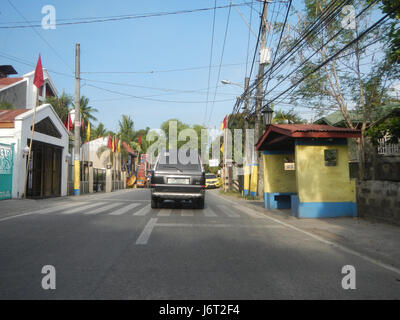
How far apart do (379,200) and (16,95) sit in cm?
3361

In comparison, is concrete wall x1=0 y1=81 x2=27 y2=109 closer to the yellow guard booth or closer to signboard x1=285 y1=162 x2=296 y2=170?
signboard x1=285 y1=162 x2=296 y2=170

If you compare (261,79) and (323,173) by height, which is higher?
(261,79)

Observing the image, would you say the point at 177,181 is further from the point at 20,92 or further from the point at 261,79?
the point at 20,92

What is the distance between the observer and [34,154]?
683 inches

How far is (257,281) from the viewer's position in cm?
369

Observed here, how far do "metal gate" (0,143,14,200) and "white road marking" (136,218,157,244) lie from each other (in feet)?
29.5

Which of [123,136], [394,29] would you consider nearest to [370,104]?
[394,29]

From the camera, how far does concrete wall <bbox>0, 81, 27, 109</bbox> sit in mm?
30644

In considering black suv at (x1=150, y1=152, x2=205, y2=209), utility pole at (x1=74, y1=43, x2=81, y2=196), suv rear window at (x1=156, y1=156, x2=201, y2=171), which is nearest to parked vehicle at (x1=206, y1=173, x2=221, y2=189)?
utility pole at (x1=74, y1=43, x2=81, y2=196)

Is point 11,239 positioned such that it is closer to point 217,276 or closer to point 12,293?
point 12,293

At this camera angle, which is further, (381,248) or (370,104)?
(370,104)

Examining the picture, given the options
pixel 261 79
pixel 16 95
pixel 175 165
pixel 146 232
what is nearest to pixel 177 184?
pixel 175 165

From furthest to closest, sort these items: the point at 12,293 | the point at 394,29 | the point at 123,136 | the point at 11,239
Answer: the point at 123,136, the point at 394,29, the point at 11,239, the point at 12,293
